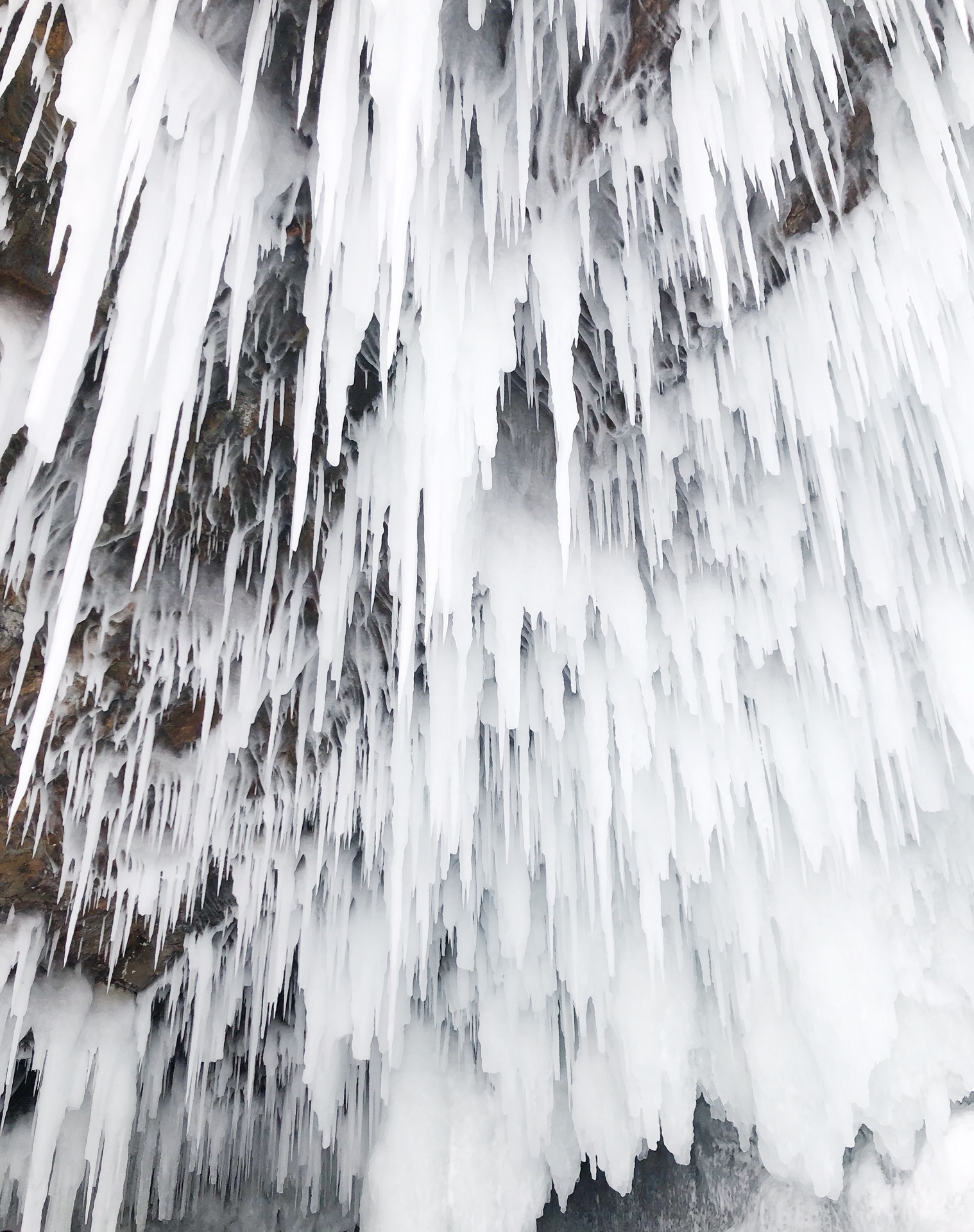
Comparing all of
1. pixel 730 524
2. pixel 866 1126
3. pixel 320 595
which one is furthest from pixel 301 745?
pixel 866 1126

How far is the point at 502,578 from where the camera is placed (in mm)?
3146

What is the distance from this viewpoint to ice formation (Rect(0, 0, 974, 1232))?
207 centimetres

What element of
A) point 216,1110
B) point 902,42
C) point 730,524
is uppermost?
point 902,42

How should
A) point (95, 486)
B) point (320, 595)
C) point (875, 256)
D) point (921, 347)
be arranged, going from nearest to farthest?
1. point (95, 486)
2. point (875, 256)
3. point (921, 347)
4. point (320, 595)

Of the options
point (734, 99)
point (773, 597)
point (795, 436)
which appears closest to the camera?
point (734, 99)

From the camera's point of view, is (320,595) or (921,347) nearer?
(921,347)

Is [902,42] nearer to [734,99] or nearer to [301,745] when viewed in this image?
[734,99]

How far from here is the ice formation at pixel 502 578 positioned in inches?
81.5

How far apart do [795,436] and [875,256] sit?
0.57 metres

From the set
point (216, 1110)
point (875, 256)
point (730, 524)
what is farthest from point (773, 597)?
point (216, 1110)

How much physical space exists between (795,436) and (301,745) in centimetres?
218

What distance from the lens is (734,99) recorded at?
216 cm

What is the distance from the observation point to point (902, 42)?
2.21 m

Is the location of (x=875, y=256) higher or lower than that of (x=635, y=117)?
lower
